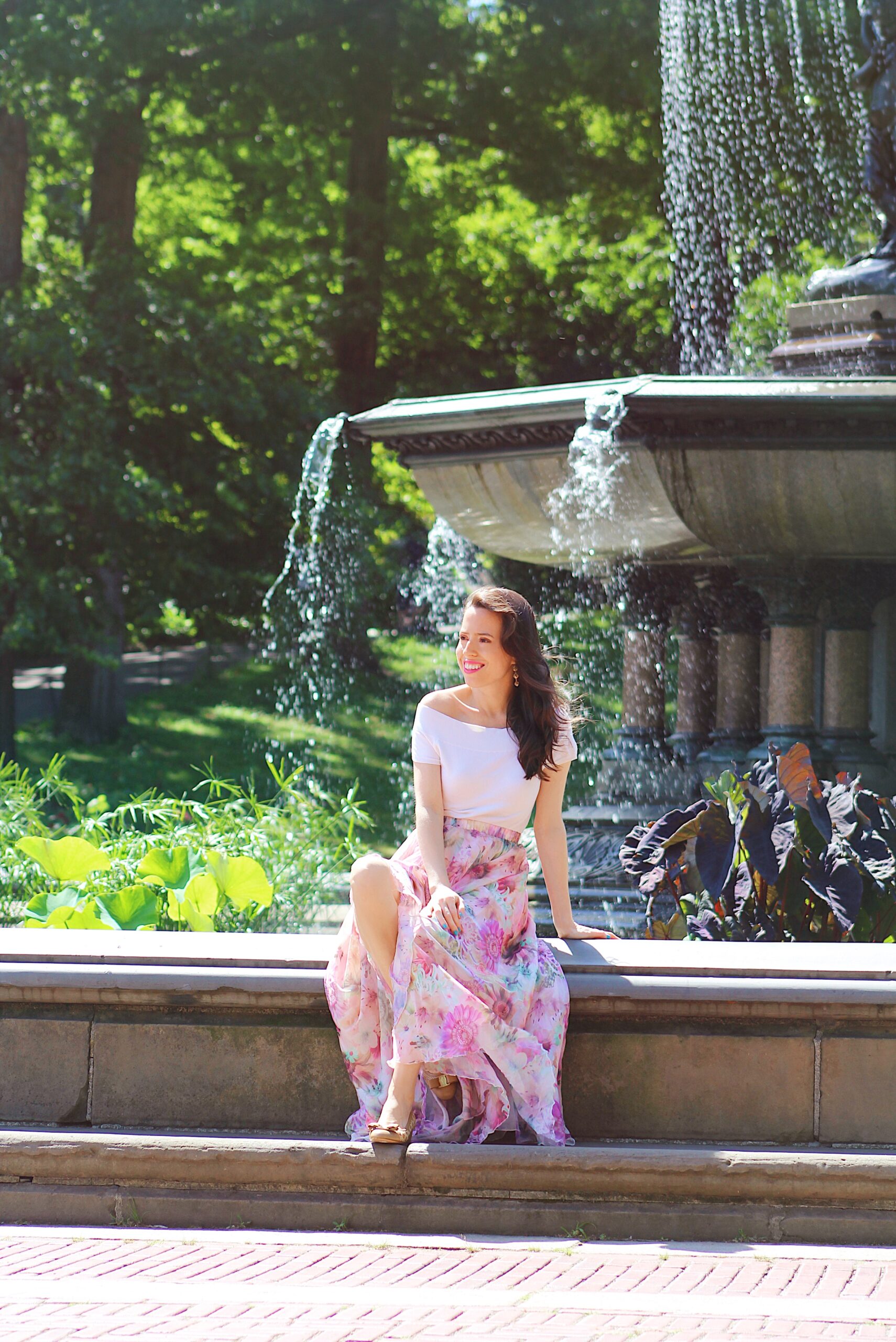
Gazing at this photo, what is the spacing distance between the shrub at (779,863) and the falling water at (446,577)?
12.3ft

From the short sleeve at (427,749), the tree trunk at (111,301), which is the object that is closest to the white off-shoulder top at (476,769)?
the short sleeve at (427,749)

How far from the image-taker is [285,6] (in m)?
18.8

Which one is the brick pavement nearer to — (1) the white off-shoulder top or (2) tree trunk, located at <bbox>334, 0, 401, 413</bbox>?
(1) the white off-shoulder top

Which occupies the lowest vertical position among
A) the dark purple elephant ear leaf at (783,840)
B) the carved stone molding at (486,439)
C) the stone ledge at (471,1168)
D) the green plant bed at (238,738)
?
the green plant bed at (238,738)

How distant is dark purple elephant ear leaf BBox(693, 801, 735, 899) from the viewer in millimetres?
4758

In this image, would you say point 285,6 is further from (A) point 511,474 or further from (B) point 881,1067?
(B) point 881,1067

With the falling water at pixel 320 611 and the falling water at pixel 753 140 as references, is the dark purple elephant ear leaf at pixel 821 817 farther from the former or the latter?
the falling water at pixel 753 140

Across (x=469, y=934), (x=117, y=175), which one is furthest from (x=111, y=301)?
(x=469, y=934)

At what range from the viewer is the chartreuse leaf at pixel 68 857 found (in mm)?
5594

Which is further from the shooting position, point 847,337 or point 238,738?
point 238,738

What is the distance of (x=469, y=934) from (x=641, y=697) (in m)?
4.73

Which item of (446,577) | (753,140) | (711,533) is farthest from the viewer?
(753,140)

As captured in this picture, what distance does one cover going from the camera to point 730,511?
704cm

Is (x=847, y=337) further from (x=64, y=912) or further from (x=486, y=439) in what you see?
(x=64, y=912)
